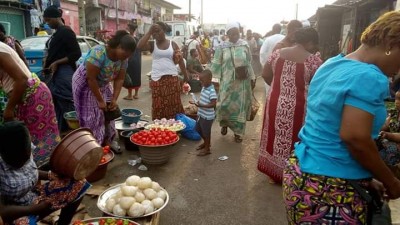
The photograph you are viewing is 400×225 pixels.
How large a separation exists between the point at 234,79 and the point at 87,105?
2.43m

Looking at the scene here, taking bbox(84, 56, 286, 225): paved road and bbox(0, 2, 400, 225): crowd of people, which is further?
bbox(84, 56, 286, 225): paved road

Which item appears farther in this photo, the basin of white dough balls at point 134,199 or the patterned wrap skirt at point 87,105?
the patterned wrap skirt at point 87,105

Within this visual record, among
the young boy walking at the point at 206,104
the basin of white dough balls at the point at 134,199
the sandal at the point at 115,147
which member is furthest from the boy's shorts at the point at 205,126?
the basin of white dough balls at the point at 134,199

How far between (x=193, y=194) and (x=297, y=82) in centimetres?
174

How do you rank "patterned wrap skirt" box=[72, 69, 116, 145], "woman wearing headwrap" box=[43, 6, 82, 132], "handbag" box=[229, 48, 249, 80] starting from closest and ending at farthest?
"patterned wrap skirt" box=[72, 69, 116, 145]
"woman wearing headwrap" box=[43, 6, 82, 132]
"handbag" box=[229, 48, 249, 80]

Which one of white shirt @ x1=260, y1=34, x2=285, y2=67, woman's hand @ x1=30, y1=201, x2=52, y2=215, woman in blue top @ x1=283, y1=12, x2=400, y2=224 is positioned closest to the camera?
woman in blue top @ x1=283, y1=12, x2=400, y2=224

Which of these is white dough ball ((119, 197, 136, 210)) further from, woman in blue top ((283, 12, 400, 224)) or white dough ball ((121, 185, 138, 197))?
woman in blue top ((283, 12, 400, 224))

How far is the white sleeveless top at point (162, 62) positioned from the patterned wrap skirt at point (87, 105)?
4.18 feet

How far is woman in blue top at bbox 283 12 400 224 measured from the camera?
146 centimetres

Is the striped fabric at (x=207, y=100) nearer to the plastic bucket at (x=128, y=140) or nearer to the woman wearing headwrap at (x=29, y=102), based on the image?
the plastic bucket at (x=128, y=140)

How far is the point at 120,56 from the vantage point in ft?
13.7

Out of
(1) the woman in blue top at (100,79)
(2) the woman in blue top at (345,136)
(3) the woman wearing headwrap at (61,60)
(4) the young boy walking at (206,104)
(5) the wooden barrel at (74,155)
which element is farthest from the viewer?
(3) the woman wearing headwrap at (61,60)

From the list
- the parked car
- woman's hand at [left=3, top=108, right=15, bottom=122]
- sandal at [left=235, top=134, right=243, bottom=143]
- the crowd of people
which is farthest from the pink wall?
woman's hand at [left=3, top=108, right=15, bottom=122]

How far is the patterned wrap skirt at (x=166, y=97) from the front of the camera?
5801 millimetres
